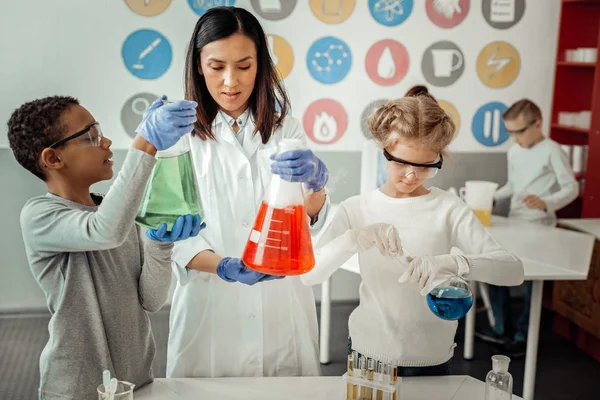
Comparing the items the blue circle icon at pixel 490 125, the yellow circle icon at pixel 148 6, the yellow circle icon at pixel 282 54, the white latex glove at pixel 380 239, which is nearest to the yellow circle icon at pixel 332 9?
the yellow circle icon at pixel 282 54

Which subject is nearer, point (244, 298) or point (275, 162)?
point (275, 162)

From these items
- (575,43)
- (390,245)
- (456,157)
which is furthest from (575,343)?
(390,245)

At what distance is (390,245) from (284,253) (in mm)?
353

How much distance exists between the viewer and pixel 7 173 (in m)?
3.63

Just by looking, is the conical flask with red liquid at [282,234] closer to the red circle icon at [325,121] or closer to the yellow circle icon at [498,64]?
the red circle icon at [325,121]

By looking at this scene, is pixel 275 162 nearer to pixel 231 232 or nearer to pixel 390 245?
pixel 390 245

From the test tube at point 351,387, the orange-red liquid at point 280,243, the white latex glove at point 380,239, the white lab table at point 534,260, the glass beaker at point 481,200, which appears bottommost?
the white lab table at point 534,260

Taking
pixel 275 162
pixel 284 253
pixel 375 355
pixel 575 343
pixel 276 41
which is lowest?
pixel 575 343

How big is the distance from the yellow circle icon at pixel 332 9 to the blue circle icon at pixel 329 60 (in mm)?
107

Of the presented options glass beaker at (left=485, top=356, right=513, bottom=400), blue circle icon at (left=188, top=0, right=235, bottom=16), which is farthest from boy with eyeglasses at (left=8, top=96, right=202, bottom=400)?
blue circle icon at (left=188, top=0, right=235, bottom=16)

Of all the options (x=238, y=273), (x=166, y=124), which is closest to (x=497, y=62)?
(x=238, y=273)

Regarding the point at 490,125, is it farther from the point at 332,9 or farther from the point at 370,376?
the point at 370,376

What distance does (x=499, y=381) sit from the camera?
1.41 m

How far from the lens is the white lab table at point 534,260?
2711 mm
